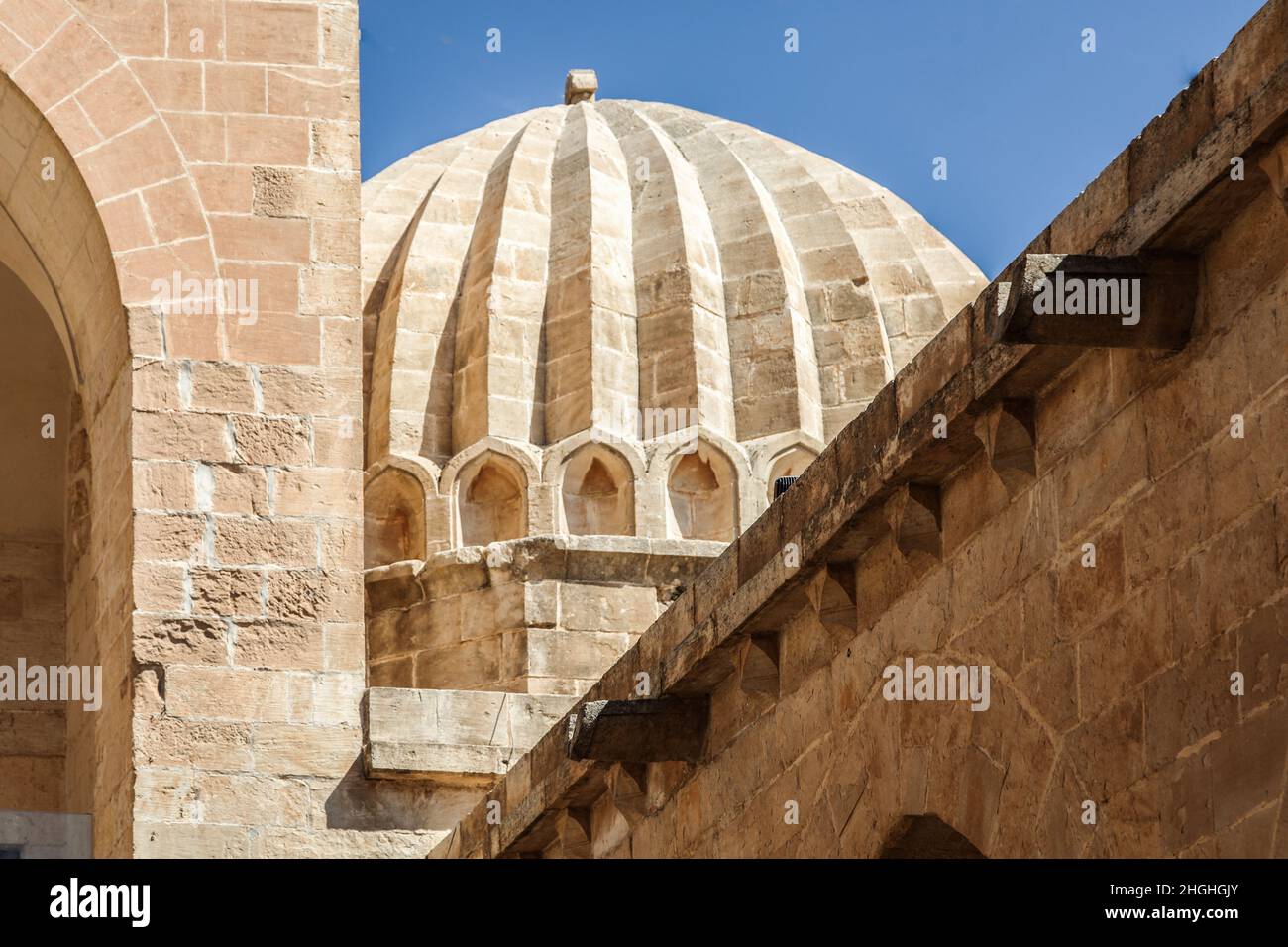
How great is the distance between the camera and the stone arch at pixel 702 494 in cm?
1634

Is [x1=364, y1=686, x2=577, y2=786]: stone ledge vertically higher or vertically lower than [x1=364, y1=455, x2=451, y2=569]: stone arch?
Result: lower

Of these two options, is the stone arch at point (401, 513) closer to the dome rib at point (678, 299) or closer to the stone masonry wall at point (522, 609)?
the stone masonry wall at point (522, 609)

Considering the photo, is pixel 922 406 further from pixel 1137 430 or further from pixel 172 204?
pixel 172 204

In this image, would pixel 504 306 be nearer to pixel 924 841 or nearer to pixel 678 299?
pixel 678 299

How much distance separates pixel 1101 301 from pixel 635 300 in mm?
12355

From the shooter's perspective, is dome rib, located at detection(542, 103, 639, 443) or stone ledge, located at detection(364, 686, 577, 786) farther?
dome rib, located at detection(542, 103, 639, 443)

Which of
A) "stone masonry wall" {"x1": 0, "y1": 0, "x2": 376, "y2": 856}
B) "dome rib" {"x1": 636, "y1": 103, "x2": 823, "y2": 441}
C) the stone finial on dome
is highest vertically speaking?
the stone finial on dome

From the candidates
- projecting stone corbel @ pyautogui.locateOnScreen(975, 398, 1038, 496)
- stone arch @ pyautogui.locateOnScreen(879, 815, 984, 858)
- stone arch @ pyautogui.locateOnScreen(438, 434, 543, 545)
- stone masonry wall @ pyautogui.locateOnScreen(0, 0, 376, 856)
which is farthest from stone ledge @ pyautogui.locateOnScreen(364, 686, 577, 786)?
stone arch @ pyautogui.locateOnScreen(438, 434, 543, 545)

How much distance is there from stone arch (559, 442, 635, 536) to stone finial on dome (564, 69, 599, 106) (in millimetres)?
5010

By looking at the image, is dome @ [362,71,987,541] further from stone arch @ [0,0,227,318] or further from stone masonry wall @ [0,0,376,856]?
stone arch @ [0,0,227,318]

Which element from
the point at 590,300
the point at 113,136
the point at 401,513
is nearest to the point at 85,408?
the point at 113,136

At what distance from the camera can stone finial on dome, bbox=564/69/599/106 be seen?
20.7 meters

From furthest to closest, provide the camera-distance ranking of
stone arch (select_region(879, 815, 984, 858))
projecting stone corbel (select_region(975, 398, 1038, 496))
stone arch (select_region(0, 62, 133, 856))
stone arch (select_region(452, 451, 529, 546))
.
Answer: stone arch (select_region(452, 451, 529, 546)), stone arch (select_region(0, 62, 133, 856)), stone arch (select_region(879, 815, 984, 858)), projecting stone corbel (select_region(975, 398, 1038, 496))

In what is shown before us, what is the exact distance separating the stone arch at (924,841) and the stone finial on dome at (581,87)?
47.0 ft
